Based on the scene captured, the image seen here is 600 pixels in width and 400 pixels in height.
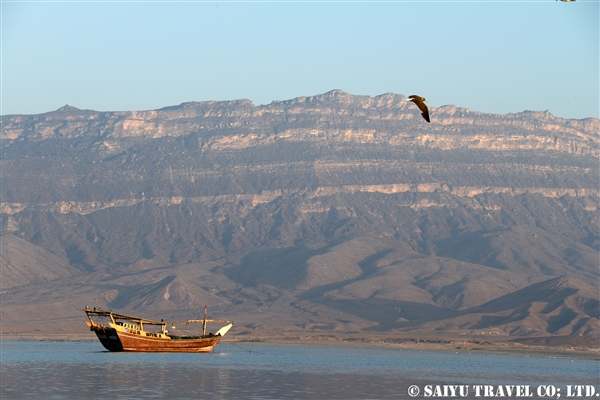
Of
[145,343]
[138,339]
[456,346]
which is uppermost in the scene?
[138,339]

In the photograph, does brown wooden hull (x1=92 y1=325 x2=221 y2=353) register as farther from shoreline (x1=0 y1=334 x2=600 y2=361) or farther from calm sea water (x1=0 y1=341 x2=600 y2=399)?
shoreline (x1=0 y1=334 x2=600 y2=361)

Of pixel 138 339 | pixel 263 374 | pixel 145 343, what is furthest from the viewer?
pixel 145 343

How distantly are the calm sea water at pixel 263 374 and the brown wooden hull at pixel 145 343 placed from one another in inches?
68.3

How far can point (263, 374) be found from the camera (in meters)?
108

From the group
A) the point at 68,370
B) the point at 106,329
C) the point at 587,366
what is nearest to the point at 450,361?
the point at 587,366

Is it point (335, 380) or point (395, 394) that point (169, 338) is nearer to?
point (335, 380)

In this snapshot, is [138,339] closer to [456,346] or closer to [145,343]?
[145,343]

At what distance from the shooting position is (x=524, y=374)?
119688 millimetres

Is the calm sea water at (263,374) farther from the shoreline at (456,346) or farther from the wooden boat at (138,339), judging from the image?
the shoreline at (456,346)

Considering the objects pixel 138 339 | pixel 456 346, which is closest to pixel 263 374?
pixel 138 339

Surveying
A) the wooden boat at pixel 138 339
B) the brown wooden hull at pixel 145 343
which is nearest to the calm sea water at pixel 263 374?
the brown wooden hull at pixel 145 343

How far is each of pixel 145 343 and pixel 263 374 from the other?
3302 centimetres

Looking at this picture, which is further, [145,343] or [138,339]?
[145,343]

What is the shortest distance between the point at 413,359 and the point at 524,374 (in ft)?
84.6
